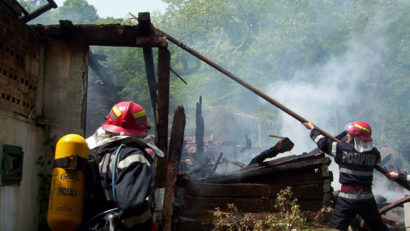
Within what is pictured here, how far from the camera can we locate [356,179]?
19.0ft

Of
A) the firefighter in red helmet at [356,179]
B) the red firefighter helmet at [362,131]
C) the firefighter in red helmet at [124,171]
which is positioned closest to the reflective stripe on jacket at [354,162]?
the firefighter in red helmet at [356,179]

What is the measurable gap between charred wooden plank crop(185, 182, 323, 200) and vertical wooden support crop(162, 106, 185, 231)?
30cm

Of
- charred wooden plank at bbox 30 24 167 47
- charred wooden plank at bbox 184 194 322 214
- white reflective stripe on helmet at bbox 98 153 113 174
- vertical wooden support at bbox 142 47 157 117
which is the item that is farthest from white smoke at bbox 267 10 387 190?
white reflective stripe on helmet at bbox 98 153 113 174

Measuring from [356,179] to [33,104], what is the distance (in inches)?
193

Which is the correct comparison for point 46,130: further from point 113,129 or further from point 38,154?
point 113,129

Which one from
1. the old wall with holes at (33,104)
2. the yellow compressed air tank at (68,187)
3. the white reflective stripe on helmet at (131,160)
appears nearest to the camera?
the yellow compressed air tank at (68,187)

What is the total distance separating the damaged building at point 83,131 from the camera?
5340 millimetres

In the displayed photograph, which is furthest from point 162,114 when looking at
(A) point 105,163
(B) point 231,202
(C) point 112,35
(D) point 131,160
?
(D) point 131,160

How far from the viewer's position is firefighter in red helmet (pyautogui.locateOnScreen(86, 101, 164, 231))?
8.47 ft

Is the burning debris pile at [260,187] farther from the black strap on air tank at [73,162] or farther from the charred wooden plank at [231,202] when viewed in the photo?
the black strap on air tank at [73,162]

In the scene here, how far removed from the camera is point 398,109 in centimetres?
2955

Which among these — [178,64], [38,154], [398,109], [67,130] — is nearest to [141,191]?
[38,154]

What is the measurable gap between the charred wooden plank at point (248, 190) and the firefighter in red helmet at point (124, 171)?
2.93 meters

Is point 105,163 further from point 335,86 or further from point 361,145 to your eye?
point 335,86
